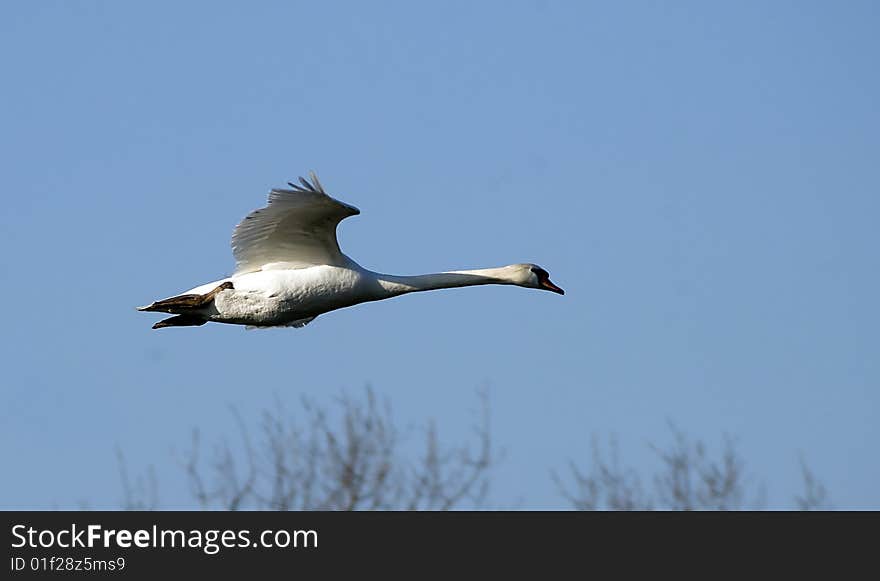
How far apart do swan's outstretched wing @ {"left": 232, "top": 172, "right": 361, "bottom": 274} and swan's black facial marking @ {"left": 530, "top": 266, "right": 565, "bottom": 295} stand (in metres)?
2.76

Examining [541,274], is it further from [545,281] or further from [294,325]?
[294,325]

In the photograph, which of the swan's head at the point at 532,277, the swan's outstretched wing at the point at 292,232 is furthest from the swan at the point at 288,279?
the swan's head at the point at 532,277

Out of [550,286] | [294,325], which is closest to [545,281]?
[550,286]

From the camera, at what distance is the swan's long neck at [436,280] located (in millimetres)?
25391

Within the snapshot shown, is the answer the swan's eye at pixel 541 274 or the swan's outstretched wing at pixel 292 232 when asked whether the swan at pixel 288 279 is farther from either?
the swan's eye at pixel 541 274

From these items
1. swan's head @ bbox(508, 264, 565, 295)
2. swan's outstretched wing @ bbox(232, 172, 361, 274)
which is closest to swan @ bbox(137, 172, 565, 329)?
swan's outstretched wing @ bbox(232, 172, 361, 274)

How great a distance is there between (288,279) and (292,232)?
1.69 ft

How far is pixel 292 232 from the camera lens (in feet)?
82.7

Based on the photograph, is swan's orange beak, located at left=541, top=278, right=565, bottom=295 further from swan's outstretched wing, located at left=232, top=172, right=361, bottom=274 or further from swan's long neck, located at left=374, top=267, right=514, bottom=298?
swan's outstretched wing, located at left=232, top=172, right=361, bottom=274

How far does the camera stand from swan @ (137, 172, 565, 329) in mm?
25094
